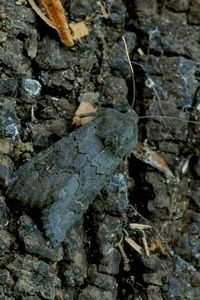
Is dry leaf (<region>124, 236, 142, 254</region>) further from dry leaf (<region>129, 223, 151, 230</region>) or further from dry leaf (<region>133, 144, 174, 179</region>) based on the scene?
dry leaf (<region>133, 144, 174, 179</region>)

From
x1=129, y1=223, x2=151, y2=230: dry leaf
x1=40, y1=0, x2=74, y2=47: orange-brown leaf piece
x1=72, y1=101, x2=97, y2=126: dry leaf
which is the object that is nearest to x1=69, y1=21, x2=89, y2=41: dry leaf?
Result: x1=40, y1=0, x2=74, y2=47: orange-brown leaf piece

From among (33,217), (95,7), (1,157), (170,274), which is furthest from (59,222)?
(95,7)

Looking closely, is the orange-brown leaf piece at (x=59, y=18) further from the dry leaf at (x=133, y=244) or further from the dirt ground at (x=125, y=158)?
the dry leaf at (x=133, y=244)

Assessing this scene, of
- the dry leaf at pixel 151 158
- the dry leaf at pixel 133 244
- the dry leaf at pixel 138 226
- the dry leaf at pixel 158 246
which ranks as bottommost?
the dry leaf at pixel 158 246

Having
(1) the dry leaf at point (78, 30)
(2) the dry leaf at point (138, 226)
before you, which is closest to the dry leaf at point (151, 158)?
(2) the dry leaf at point (138, 226)

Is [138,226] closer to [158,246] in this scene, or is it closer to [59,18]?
[158,246]

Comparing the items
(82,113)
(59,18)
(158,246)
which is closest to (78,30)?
(59,18)
